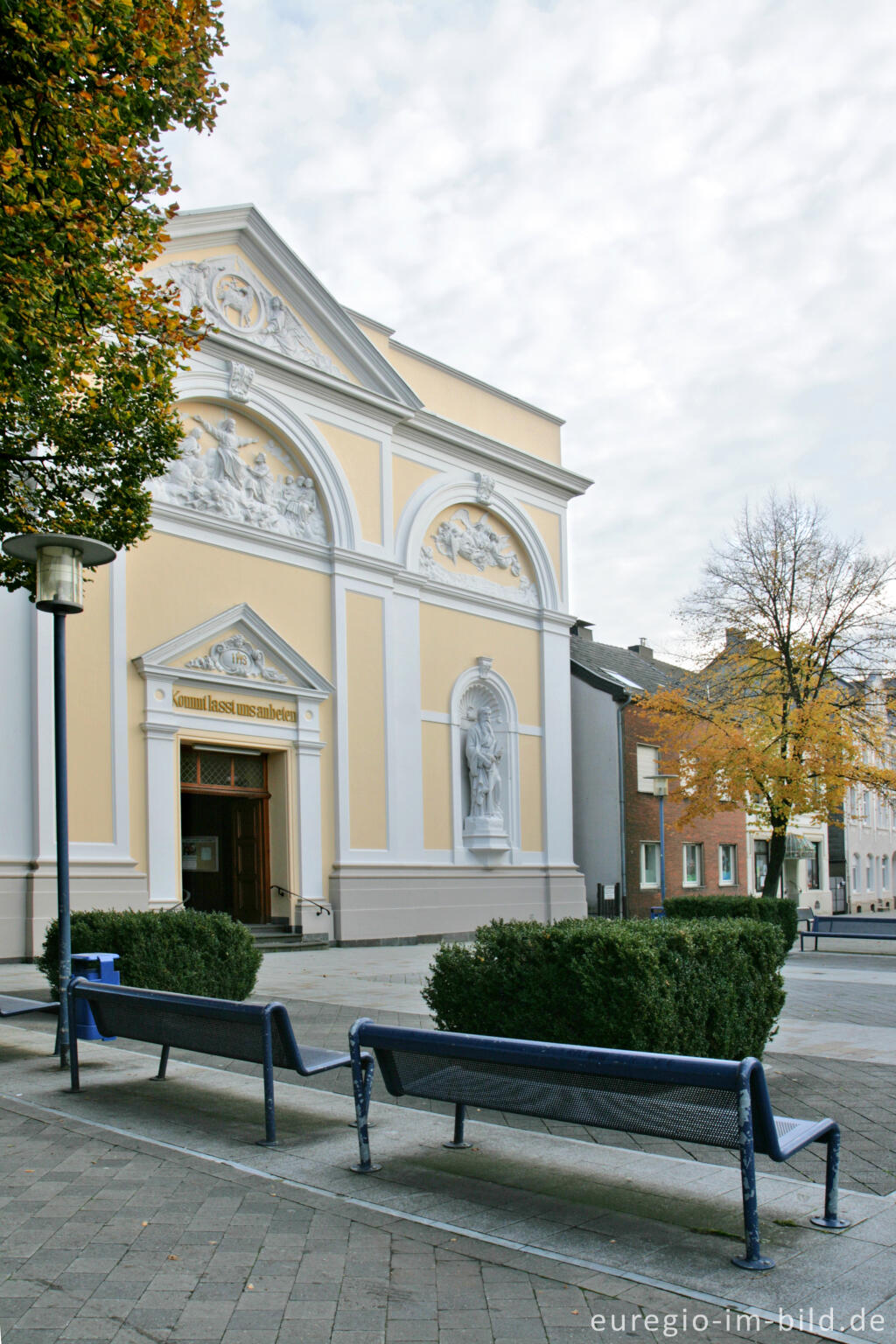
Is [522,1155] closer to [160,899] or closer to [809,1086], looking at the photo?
[809,1086]

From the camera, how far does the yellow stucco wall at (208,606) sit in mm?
18109

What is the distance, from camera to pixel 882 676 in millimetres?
23969

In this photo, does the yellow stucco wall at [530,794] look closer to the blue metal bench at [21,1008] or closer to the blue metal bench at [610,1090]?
the blue metal bench at [21,1008]

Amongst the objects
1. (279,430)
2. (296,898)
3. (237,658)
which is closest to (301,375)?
(279,430)

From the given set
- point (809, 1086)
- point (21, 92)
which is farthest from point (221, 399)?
point (809, 1086)

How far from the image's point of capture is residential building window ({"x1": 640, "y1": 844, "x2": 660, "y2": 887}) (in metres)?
32.2

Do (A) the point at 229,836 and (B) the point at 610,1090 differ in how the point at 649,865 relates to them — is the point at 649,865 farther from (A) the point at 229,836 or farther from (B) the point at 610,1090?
(B) the point at 610,1090

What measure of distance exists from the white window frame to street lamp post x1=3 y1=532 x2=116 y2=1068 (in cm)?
2581

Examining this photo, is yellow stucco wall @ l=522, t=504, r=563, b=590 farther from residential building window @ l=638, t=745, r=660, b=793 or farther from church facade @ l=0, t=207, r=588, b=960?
residential building window @ l=638, t=745, r=660, b=793

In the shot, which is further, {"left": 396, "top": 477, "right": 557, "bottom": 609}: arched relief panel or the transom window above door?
{"left": 396, "top": 477, "right": 557, "bottom": 609}: arched relief panel

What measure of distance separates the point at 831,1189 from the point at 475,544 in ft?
72.7

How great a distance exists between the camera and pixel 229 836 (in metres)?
21.7

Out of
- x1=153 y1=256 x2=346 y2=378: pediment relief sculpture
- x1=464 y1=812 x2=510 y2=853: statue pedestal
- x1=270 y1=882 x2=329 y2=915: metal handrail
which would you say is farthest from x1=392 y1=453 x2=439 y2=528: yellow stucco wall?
x1=270 y1=882 x2=329 y2=915: metal handrail

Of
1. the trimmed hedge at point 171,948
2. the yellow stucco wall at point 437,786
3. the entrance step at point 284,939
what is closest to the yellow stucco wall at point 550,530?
the yellow stucco wall at point 437,786
